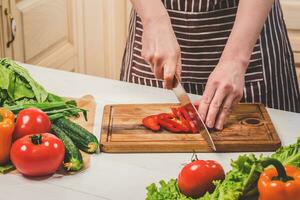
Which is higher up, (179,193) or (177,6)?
(177,6)

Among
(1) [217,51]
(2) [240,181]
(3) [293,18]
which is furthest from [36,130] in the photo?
(3) [293,18]

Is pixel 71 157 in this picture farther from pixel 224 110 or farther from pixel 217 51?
pixel 217 51

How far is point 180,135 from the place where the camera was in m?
1.49

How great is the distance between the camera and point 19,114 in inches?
56.2

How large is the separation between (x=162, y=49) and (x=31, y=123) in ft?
1.13

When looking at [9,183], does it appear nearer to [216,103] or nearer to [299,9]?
[216,103]

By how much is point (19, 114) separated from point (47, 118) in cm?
6

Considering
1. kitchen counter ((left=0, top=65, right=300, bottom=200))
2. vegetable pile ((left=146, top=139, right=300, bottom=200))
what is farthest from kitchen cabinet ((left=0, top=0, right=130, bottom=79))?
vegetable pile ((left=146, top=139, right=300, bottom=200))

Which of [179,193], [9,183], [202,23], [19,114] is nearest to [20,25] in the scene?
[202,23]

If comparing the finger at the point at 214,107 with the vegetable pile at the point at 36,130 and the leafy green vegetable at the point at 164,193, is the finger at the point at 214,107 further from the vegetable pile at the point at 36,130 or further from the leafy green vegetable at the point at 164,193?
the leafy green vegetable at the point at 164,193

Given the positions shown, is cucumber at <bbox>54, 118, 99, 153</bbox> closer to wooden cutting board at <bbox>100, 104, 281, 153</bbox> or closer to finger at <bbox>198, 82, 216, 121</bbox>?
wooden cutting board at <bbox>100, 104, 281, 153</bbox>

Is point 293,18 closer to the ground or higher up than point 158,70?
closer to the ground

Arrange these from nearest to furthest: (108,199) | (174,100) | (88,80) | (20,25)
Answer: (108,199), (174,100), (88,80), (20,25)

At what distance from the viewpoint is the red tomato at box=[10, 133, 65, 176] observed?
1297 millimetres
